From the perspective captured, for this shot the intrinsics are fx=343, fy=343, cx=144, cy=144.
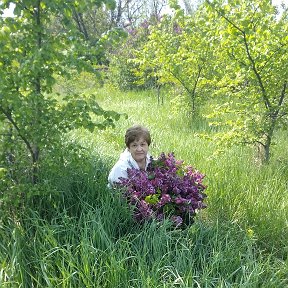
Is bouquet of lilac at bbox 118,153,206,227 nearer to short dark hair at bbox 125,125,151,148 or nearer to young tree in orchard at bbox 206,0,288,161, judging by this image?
short dark hair at bbox 125,125,151,148

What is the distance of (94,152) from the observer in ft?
13.7

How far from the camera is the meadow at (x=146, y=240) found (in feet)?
6.54

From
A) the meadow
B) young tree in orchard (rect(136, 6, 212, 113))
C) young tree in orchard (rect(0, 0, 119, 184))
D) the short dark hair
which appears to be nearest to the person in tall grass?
the short dark hair

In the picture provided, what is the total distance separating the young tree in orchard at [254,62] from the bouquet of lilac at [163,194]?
1384 millimetres

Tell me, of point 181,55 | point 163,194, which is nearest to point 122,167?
point 163,194

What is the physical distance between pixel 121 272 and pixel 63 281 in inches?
13.2

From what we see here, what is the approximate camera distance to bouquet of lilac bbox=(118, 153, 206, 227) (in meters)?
2.65

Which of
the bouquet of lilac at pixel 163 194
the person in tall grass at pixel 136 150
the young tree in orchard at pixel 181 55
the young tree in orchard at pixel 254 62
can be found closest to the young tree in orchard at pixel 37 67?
the bouquet of lilac at pixel 163 194

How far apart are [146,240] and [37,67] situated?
1345 mm

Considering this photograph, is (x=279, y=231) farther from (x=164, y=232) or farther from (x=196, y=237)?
(x=164, y=232)

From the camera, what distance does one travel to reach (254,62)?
3.84 meters

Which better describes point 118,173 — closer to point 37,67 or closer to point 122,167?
point 122,167

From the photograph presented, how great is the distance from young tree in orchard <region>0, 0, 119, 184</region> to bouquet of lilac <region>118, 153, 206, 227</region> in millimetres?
658

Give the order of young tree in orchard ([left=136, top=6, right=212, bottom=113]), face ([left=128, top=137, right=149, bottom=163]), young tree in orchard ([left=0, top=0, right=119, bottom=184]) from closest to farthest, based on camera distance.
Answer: young tree in orchard ([left=0, top=0, right=119, bottom=184]) < face ([left=128, top=137, right=149, bottom=163]) < young tree in orchard ([left=136, top=6, right=212, bottom=113])
